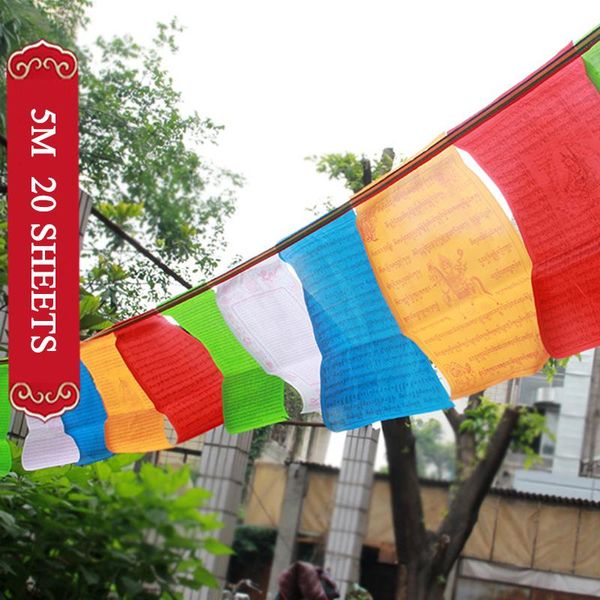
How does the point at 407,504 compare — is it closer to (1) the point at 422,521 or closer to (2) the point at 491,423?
(1) the point at 422,521

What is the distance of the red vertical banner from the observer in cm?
323

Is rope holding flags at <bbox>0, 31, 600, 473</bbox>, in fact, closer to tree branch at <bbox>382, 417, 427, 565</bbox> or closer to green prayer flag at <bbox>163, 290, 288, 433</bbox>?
green prayer flag at <bbox>163, 290, 288, 433</bbox>

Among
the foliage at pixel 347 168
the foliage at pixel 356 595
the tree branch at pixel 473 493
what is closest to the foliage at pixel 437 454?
the foliage at pixel 356 595

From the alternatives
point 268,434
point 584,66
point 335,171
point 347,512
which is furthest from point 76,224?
point 347,512

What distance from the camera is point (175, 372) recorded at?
4.01 m

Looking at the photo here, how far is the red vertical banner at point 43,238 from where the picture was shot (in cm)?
323

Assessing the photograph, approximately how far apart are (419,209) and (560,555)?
1054 cm

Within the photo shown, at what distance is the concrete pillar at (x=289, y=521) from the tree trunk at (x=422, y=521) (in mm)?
4493

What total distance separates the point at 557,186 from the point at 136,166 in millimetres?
5857

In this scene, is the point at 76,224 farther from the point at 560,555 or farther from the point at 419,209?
the point at 560,555

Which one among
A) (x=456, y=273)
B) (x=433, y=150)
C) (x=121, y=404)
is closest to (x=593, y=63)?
(x=433, y=150)

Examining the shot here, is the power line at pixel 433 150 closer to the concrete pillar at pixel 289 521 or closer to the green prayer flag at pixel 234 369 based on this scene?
the green prayer flag at pixel 234 369

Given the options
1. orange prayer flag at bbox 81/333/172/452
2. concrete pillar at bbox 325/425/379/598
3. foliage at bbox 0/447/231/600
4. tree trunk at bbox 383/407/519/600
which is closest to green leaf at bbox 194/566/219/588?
foliage at bbox 0/447/231/600

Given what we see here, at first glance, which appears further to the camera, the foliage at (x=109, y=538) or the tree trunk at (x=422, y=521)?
the tree trunk at (x=422, y=521)
